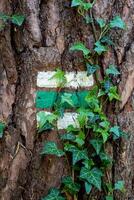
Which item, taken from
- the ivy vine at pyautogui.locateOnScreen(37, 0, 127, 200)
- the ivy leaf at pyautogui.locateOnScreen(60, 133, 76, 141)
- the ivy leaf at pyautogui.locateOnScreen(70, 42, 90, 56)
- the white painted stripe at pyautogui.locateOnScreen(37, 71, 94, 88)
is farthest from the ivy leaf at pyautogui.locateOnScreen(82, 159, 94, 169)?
the ivy leaf at pyautogui.locateOnScreen(70, 42, 90, 56)

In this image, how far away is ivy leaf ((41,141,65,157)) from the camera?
200 cm

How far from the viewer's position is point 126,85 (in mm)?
2066

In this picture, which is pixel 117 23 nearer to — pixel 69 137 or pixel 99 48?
pixel 99 48

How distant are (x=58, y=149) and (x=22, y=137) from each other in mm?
175

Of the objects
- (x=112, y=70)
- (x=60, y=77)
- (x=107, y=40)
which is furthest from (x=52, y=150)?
(x=107, y=40)

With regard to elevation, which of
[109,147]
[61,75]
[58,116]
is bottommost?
[109,147]

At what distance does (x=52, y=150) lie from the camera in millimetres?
2008

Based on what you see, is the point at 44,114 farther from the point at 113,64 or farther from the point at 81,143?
the point at 113,64

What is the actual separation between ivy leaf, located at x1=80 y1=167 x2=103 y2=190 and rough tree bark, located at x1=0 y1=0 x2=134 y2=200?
0.11 metres

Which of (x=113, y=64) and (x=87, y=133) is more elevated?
(x=113, y=64)

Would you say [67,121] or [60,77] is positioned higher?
[60,77]

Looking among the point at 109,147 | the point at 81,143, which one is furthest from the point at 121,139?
the point at 81,143

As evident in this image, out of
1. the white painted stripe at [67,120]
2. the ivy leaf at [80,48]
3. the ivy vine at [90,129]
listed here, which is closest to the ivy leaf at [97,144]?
the ivy vine at [90,129]

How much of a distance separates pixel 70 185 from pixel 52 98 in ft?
1.25
